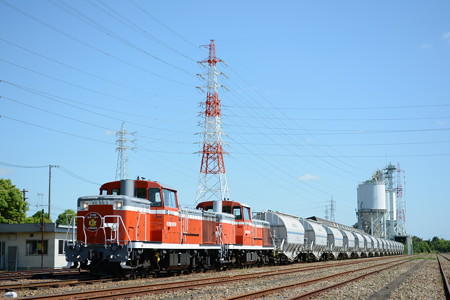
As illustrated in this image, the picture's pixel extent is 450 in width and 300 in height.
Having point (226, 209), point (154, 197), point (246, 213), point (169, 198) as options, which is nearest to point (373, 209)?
point (246, 213)

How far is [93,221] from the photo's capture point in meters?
20.0

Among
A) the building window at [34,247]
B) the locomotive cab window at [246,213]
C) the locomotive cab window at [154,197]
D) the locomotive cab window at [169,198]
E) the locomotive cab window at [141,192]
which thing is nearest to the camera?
the locomotive cab window at [141,192]

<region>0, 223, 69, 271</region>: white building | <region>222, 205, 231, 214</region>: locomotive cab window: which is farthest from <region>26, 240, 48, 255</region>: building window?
<region>222, 205, 231, 214</region>: locomotive cab window

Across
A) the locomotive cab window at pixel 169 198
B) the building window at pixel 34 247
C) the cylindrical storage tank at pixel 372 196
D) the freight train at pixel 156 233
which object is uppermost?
the cylindrical storage tank at pixel 372 196

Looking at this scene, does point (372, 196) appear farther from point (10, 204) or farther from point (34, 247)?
point (34, 247)

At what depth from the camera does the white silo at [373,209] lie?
116875 mm

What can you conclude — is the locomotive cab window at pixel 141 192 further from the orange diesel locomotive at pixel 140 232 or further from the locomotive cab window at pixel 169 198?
the locomotive cab window at pixel 169 198

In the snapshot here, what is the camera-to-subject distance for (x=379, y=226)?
117125 millimetres

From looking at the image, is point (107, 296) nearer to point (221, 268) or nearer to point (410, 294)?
point (410, 294)

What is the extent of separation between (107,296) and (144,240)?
6.73 meters

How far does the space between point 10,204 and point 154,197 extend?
46602 mm

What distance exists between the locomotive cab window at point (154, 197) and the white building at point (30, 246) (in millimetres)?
16608

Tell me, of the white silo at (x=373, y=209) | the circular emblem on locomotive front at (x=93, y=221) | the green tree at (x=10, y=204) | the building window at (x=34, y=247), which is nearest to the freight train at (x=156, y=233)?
the circular emblem on locomotive front at (x=93, y=221)

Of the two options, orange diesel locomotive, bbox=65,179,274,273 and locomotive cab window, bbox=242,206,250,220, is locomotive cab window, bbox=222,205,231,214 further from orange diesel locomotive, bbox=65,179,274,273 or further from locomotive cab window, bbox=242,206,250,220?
orange diesel locomotive, bbox=65,179,274,273
